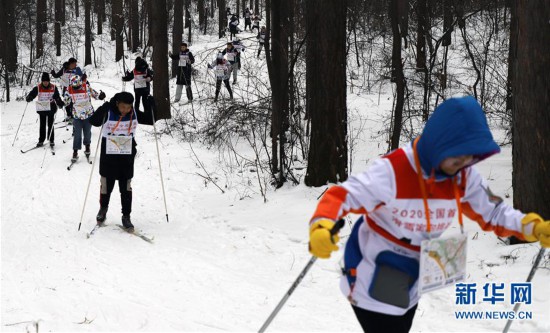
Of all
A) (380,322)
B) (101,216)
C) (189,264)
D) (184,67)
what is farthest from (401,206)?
(184,67)

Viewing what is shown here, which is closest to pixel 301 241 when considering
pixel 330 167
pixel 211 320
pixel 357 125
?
pixel 330 167

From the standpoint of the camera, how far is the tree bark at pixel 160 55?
48.6 feet

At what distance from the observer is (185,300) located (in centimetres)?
538

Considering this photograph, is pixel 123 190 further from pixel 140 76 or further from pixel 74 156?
pixel 140 76

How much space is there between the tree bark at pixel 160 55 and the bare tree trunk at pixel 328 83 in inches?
299

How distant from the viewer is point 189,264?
21.0 ft

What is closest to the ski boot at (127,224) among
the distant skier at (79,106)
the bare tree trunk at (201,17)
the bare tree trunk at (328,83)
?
the bare tree trunk at (328,83)

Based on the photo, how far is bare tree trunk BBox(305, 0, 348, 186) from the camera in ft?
26.5

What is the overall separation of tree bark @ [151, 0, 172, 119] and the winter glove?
43.5ft

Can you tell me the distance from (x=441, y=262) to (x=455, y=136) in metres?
0.66

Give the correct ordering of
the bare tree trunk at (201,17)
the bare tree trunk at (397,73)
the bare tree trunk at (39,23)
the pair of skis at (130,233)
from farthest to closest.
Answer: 1. the bare tree trunk at (201,17)
2. the bare tree trunk at (39,23)
3. the bare tree trunk at (397,73)
4. the pair of skis at (130,233)

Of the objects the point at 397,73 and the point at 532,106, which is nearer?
the point at 532,106

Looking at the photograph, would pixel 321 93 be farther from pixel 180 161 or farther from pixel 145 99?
pixel 180 161

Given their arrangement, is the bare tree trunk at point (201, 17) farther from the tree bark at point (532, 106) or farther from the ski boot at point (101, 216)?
the tree bark at point (532, 106)
